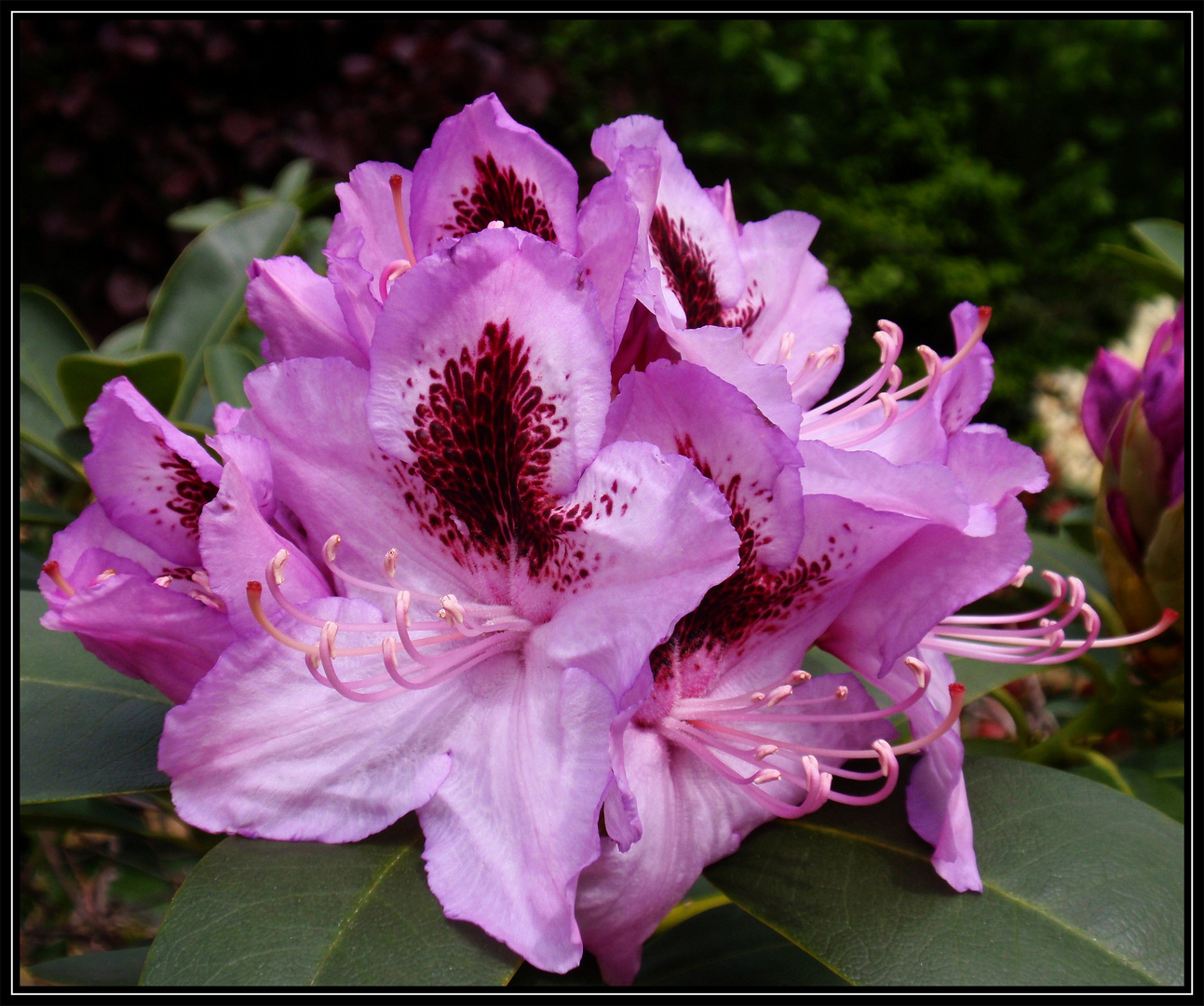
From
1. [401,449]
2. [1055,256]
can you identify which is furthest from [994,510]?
[1055,256]

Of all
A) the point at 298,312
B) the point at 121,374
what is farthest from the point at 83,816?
the point at 298,312

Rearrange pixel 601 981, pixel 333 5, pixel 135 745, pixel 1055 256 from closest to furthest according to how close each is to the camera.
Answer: pixel 601 981, pixel 135 745, pixel 333 5, pixel 1055 256

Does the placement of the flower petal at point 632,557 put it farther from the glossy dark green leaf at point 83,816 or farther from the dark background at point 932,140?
the dark background at point 932,140

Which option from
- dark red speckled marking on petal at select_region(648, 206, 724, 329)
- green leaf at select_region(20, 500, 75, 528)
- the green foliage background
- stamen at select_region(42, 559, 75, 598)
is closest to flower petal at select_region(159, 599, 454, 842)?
stamen at select_region(42, 559, 75, 598)

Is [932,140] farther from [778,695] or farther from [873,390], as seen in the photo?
[778,695]

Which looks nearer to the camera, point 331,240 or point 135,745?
point 331,240

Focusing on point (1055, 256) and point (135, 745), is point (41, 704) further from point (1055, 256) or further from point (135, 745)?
point (1055, 256)
